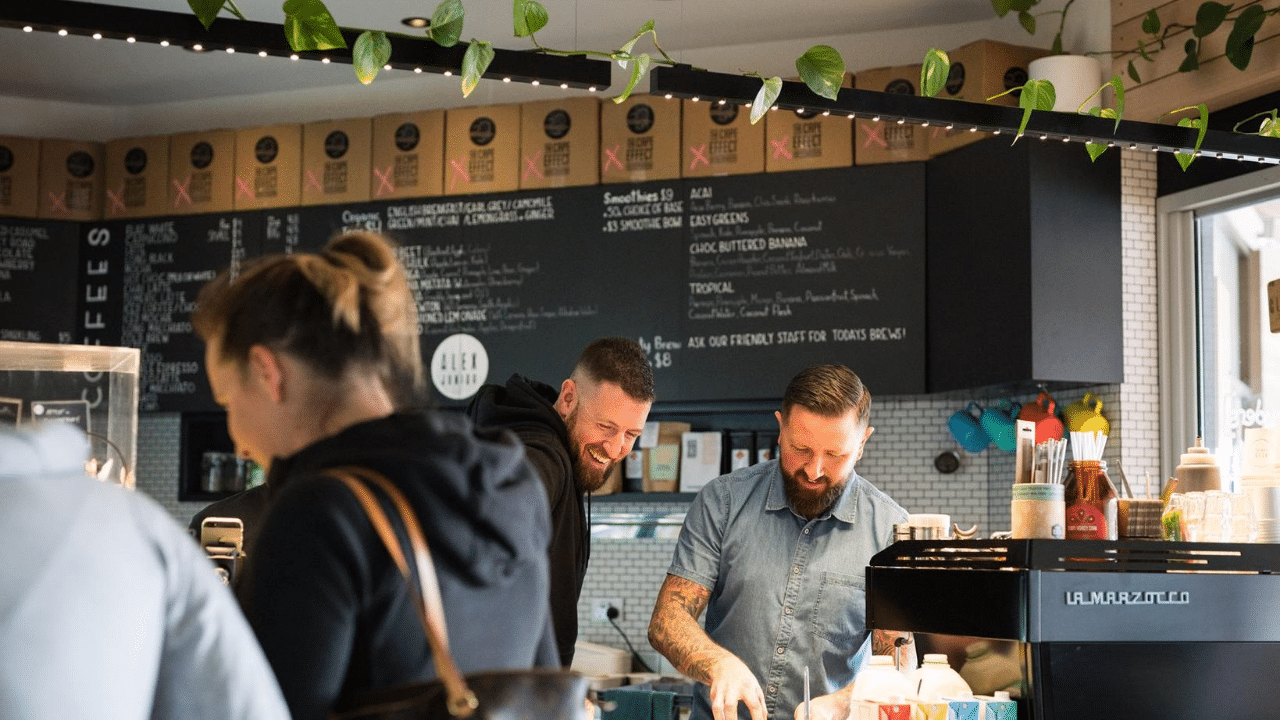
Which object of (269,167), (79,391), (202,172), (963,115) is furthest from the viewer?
(202,172)

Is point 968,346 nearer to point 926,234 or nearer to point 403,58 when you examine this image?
point 926,234

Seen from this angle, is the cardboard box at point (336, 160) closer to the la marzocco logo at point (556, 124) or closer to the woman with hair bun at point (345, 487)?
the la marzocco logo at point (556, 124)

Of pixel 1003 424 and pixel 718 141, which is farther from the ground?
pixel 718 141

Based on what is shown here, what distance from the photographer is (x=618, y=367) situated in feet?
10.2

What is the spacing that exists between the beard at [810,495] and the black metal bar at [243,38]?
100cm

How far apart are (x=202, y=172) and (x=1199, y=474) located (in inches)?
167

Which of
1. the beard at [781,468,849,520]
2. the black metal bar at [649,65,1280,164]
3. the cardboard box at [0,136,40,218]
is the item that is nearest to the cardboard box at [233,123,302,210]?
the cardboard box at [0,136,40,218]

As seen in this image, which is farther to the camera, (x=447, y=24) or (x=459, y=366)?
(x=459, y=366)

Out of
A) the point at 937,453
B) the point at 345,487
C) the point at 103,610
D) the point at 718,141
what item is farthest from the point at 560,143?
the point at 103,610

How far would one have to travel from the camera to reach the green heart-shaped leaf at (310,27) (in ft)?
8.90

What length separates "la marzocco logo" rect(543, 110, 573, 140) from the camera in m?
5.26

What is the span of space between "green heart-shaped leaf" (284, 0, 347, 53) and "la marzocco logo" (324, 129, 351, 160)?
279cm

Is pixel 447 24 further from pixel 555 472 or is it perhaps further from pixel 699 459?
pixel 699 459

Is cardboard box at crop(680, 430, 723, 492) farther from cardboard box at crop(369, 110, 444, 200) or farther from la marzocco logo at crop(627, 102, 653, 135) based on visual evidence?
cardboard box at crop(369, 110, 444, 200)
